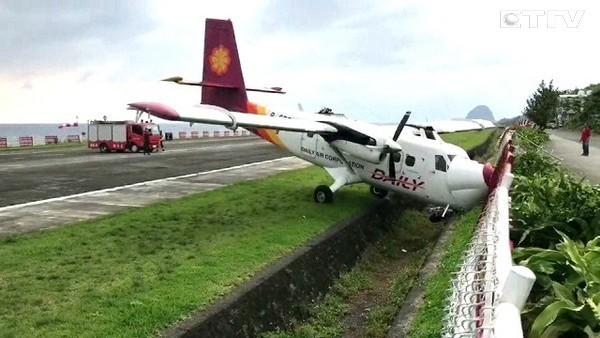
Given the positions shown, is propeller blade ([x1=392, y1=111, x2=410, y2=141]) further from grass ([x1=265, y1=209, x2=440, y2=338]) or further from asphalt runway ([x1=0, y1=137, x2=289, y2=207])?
asphalt runway ([x1=0, y1=137, x2=289, y2=207])

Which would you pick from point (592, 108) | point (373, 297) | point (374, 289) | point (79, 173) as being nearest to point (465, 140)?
point (592, 108)

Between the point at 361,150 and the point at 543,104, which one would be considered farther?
the point at 543,104

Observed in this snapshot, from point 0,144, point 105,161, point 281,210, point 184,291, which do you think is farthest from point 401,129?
point 0,144

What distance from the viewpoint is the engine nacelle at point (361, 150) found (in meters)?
14.6

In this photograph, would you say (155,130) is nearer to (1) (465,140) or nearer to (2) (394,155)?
(1) (465,140)

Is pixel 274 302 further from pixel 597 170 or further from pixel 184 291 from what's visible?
pixel 597 170

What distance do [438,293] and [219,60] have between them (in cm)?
1342

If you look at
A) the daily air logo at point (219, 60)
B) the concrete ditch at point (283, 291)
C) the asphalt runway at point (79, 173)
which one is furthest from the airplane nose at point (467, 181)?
the asphalt runway at point (79, 173)

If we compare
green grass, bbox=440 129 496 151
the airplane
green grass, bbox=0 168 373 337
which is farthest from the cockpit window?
green grass, bbox=440 129 496 151

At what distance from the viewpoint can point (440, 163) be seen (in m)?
14.3

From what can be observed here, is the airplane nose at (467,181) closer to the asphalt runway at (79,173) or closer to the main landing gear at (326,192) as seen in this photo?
the main landing gear at (326,192)

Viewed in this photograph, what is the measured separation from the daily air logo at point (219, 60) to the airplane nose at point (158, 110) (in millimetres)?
8816

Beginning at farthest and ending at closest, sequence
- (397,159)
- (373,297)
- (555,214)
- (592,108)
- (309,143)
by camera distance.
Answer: (592,108)
(309,143)
(397,159)
(373,297)
(555,214)

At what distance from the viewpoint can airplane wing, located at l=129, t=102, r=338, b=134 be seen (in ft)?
34.9
